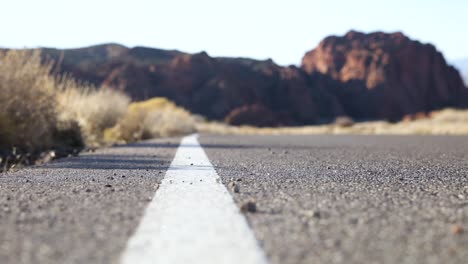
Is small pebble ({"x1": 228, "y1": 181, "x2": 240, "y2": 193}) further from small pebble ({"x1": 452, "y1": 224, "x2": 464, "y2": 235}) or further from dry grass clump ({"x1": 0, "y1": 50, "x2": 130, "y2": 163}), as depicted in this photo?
dry grass clump ({"x1": 0, "y1": 50, "x2": 130, "y2": 163})

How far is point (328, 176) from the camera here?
5035 millimetres

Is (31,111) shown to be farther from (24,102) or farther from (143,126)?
(143,126)

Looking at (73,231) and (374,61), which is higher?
(374,61)

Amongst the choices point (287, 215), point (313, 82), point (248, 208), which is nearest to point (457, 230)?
point (287, 215)

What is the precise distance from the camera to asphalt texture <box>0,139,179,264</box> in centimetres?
223

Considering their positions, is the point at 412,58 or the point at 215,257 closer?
the point at 215,257

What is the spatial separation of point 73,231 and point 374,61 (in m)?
98.7

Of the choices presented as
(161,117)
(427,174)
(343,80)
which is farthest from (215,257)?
(343,80)

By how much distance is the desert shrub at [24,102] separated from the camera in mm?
10211

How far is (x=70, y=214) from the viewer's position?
3.00m

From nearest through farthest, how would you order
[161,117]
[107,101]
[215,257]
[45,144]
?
[215,257]
[45,144]
[107,101]
[161,117]

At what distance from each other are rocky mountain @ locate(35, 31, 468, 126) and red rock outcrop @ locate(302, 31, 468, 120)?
0.15 metres

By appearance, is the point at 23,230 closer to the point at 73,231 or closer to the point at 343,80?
the point at 73,231

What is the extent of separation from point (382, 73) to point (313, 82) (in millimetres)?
12814
